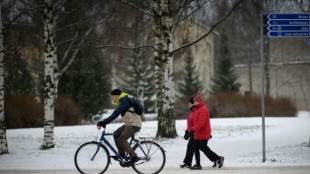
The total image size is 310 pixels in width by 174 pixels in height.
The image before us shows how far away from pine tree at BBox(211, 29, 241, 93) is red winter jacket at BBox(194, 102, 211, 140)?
31.2 m

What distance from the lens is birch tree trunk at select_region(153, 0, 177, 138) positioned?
14.4 metres

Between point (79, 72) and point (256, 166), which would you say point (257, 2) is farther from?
point (79, 72)

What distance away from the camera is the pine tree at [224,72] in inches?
1542

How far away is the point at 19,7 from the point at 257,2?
324 inches

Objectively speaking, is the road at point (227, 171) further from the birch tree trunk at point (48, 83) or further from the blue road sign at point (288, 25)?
the birch tree trunk at point (48, 83)

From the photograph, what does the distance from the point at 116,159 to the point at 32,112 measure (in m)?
16.0

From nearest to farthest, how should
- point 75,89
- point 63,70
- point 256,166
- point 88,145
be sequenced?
point 88,145 < point 256,166 < point 63,70 < point 75,89

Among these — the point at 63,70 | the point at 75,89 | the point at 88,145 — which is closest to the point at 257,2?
the point at 88,145

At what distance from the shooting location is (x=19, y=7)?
44.0ft

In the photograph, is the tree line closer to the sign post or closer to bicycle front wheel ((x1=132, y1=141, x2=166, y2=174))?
the sign post

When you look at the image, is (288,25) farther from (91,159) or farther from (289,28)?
(91,159)

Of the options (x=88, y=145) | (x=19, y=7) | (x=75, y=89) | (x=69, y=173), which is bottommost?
(x=69, y=173)

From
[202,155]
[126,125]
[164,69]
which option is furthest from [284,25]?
[164,69]

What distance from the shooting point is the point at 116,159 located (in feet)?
25.4
